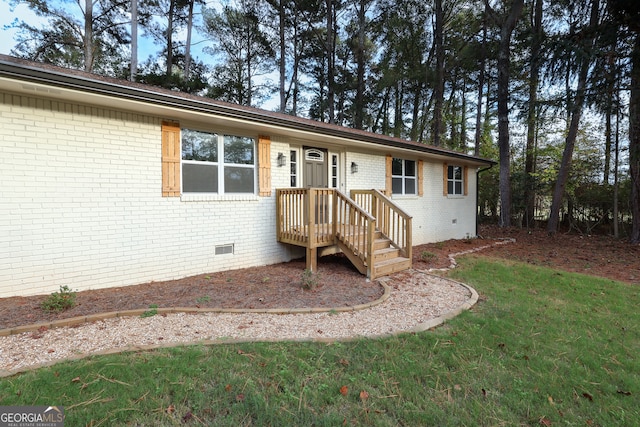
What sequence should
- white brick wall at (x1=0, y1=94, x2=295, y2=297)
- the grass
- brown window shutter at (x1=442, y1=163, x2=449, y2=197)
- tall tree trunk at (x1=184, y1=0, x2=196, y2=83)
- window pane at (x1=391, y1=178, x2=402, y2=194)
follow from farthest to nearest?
1. tall tree trunk at (x1=184, y1=0, x2=196, y2=83)
2. brown window shutter at (x1=442, y1=163, x2=449, y2=197)
3. window pane at (x1=391, y1=178, x2=402, y2=194)
4. white brick wall at (x1=0, y1=94, x2=295, y2=297)
5. the grass

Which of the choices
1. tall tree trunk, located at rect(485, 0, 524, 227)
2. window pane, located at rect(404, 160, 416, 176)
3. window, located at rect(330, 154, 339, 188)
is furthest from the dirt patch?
tall tree trunk, located at rect(485, 0, 524, 227)

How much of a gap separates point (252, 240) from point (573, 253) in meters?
9.32

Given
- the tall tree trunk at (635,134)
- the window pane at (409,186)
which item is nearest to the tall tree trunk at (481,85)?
the tall tree trunk at (635,134)

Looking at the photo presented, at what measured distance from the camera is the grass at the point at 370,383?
206cm

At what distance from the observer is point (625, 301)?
469 centimetres

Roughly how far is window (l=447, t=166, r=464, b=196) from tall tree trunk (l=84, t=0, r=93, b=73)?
15639 millimetres

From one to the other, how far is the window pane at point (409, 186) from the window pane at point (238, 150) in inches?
214

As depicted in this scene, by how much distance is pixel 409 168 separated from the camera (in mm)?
9875

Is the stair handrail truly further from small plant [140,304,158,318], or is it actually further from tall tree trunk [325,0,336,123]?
tall tree trunk [325,0,336,123]

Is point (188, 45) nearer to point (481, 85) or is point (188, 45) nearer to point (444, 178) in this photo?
point (444, 178)

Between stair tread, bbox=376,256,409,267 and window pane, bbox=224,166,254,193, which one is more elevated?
window pane, bbox=224,166,254,193

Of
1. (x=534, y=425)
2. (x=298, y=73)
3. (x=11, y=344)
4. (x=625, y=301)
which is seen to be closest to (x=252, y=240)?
(x=11, y=344)

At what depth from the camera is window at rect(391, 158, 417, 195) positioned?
30.8 ft

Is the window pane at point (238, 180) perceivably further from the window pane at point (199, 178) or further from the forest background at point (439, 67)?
the forest background at point (439, 67)
